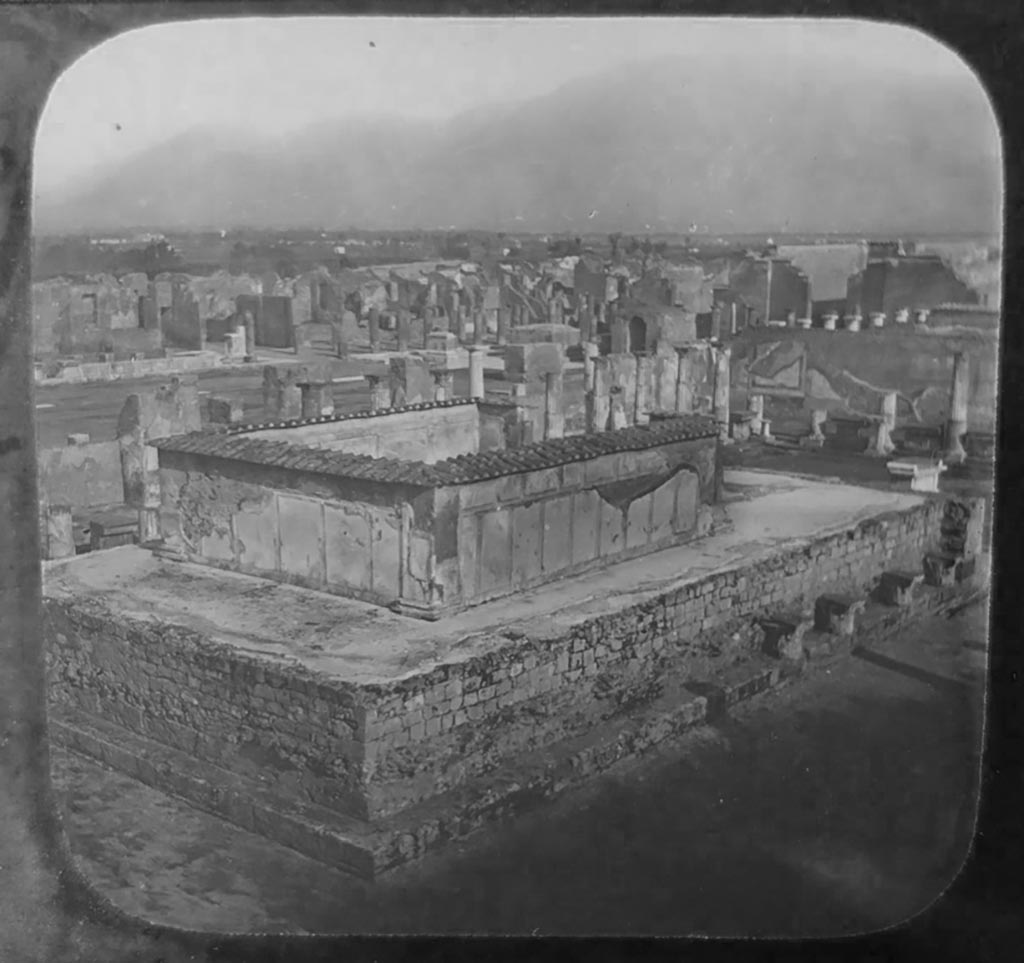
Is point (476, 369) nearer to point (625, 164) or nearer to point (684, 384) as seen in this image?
point (684, 384)

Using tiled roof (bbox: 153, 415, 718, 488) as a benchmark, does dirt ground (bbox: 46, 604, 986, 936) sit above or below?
below

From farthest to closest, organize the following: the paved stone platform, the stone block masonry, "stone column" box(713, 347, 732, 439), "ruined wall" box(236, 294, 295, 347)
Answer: "stone column" box(713, 347, 732, 439)
"ruined wall" box(236, 294, 295, 347)
the paved stone platform
the stone block masonry

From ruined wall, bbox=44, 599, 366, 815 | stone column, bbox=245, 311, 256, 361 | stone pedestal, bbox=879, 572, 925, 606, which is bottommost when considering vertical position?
ruined wall, bbox=44, 599, 366, 815

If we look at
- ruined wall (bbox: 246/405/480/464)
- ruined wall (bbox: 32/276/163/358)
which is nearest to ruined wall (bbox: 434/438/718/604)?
ruined wall (bbox: 246/405/480/464)

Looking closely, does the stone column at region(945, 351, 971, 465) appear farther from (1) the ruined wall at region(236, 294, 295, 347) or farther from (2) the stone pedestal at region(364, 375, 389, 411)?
(1) the ruined wall at region(236, 294, 295, 347)

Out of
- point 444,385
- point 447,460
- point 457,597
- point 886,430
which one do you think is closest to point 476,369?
point 444,385

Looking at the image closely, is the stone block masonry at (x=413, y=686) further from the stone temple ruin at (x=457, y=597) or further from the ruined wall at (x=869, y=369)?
the ruined wall at (x=869, y=369)

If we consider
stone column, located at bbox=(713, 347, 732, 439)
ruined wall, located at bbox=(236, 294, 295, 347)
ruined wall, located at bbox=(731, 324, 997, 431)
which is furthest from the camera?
stone column, located at bbox=(713, 347, 732, 439)

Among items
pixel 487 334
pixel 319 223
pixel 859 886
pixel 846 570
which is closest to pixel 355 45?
pixel 319 223
